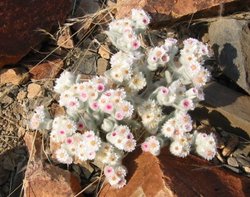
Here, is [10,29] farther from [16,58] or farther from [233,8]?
[233,8]

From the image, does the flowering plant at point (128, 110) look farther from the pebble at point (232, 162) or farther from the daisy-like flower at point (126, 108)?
the pebble at point (232, 162)

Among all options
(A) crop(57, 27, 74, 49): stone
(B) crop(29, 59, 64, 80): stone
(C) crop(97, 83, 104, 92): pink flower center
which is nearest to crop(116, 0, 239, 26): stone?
(A) crop(57, 27, 74, 49): stone

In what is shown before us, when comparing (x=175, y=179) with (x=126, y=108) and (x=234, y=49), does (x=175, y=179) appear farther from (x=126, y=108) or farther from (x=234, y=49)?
(x=234, y=49)

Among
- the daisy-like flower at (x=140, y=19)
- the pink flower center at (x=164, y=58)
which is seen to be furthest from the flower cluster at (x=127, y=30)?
the pink flower center at (x=164, y=58)

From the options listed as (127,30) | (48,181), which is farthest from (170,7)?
(48,181)

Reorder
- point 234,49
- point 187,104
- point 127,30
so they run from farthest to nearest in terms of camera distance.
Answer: point 234,49 < point 127,30 < point 187,104

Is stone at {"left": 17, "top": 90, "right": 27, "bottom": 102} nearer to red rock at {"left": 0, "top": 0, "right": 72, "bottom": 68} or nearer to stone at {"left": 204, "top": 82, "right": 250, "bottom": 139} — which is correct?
red rock at {"left": 0, "top": 0, "right": 72, "bottom": 68}
